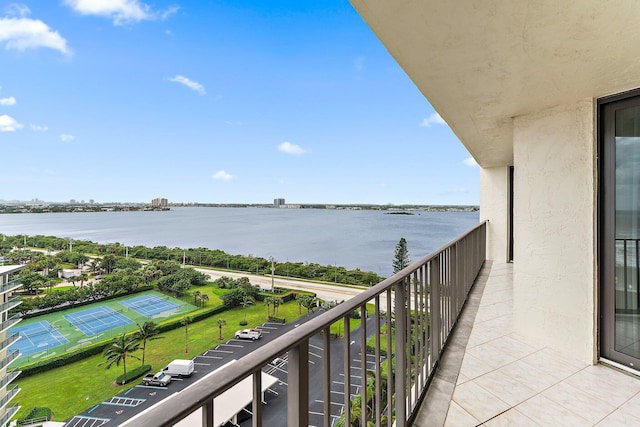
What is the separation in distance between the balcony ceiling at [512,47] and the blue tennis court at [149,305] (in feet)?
120

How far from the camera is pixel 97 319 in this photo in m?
31.0

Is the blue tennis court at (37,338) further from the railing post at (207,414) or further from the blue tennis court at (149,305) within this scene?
the railing post at (207,414)

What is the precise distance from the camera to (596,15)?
1454 millimetres

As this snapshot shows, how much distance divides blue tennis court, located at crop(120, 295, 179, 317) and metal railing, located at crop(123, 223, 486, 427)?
3593 centimetres

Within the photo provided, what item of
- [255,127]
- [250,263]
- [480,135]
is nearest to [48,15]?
[255,127]

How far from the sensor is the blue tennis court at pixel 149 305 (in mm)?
32425

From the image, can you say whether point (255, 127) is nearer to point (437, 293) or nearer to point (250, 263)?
point (250, 263)

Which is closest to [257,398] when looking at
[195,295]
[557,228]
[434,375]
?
[434,375]

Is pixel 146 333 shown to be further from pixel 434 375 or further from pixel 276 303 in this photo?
pixel 434 375

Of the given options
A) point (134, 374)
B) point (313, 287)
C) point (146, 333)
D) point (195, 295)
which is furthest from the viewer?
point (313, 287)

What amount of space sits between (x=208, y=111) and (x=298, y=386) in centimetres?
6529

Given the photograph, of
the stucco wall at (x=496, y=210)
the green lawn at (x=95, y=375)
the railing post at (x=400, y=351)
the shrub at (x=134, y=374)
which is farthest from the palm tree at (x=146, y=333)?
the railing post at (x=400, y=351)

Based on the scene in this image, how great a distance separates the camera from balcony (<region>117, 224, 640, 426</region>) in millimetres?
750

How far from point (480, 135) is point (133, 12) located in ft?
203
